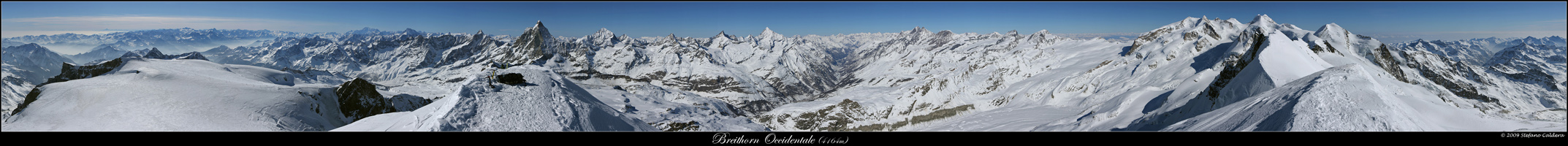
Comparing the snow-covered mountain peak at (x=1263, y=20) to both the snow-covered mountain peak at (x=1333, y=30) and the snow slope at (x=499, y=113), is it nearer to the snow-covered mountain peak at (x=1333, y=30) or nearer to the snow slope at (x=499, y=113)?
the snow-covered mountain peak at (x=1333, y=30)

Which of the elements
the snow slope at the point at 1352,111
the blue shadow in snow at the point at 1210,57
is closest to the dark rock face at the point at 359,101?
the snow slope at the point at 1352,111

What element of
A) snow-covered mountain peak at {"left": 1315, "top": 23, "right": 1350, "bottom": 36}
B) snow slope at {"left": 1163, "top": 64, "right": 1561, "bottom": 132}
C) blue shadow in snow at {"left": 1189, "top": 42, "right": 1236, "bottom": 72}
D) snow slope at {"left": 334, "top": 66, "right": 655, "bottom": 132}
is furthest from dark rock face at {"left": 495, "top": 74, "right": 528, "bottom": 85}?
snow-covered mountain peak at {"left": 1315, "top": 23, "right": 1350, "bottom": 36}

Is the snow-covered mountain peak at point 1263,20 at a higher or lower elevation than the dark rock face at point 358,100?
higher

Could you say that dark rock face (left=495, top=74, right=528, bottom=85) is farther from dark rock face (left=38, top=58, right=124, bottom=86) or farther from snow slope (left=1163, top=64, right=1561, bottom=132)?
dark rock face (left=38, top=58, right=124, bottom=86)

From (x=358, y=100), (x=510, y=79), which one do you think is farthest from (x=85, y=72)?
(x=510, y=79)
